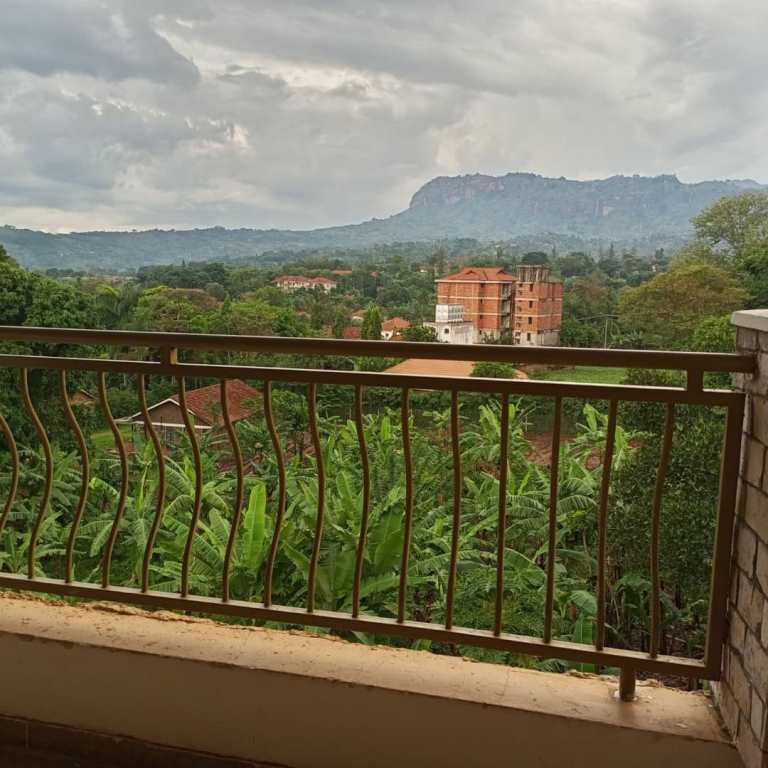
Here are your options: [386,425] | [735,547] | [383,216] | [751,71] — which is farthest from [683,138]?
[735,547]

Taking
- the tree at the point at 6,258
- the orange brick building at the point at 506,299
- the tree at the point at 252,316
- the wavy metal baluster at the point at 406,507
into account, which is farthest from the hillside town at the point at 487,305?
the tree at the point at 6,258

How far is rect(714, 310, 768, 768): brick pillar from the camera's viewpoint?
140cm

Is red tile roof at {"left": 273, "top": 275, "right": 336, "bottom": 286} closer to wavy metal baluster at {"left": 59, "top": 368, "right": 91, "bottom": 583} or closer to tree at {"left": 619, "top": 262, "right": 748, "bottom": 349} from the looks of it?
tree at {"left": 619, "top": 262, "right": 748, "bottom": 349}

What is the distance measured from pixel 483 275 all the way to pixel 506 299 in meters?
1.04

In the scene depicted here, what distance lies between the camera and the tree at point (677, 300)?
Answer: 5.87 meters

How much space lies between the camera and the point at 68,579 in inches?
76.6

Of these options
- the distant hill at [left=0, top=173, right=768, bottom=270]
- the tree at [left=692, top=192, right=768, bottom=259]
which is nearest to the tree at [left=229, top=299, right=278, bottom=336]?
A: the distant hill at [left=0, top=173, right=768, bottom=270]

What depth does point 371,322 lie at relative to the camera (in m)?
5.76

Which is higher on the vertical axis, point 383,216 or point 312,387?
point 383,216

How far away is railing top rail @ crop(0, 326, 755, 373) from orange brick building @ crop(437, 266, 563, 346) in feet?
8.47

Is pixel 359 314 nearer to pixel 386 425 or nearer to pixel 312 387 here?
pixel 386 425

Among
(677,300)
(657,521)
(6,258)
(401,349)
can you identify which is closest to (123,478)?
(401,349)

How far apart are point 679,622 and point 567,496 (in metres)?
0.73

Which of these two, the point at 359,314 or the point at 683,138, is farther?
the point at 683,138
